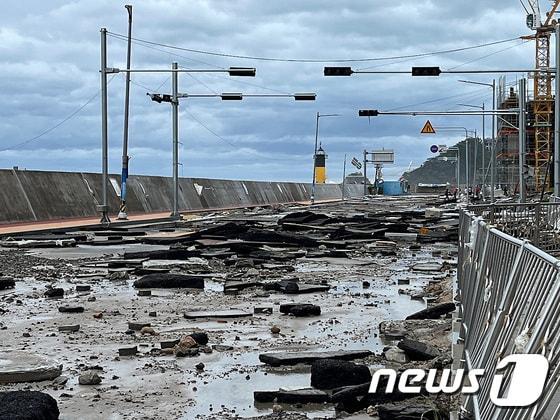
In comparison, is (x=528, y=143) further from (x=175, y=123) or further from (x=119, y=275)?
(x=119, y=275)

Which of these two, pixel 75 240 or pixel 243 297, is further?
pixel 75 240

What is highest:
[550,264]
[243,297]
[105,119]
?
[105,119]

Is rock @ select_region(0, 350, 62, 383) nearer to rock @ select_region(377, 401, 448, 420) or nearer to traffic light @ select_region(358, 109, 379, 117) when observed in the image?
rock @ select_region(377, 401, 448, 420)

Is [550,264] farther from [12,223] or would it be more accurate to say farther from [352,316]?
[12,223]

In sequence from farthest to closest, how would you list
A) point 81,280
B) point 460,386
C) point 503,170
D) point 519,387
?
point 503,170, point 81,280, point 460,386, point 519,387

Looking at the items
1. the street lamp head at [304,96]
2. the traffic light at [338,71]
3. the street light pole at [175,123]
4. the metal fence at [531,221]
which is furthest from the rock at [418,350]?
the street lamp head at [304,96]

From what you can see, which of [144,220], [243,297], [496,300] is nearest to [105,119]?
[144,220]

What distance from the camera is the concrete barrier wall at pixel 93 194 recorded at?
36.3 meters

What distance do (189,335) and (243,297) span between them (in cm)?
454

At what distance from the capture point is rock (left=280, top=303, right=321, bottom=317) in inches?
495

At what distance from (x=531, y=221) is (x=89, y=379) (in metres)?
14.7

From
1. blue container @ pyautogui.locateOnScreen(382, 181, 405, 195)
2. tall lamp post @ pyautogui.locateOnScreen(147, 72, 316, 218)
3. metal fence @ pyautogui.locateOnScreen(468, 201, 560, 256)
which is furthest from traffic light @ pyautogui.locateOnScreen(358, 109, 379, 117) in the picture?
blue container @ pyautogui.locateOnScreen(382, 181, 405, 195)

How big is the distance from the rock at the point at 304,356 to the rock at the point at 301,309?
326cm

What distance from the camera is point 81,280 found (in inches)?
682
